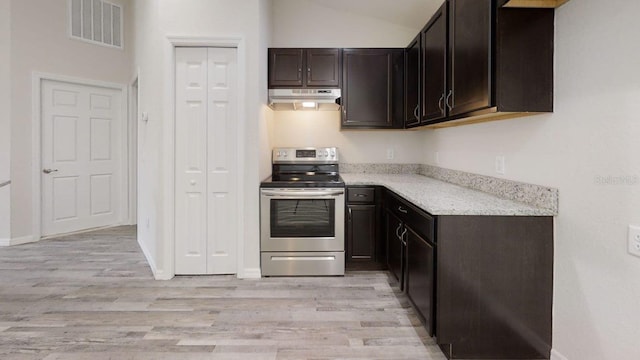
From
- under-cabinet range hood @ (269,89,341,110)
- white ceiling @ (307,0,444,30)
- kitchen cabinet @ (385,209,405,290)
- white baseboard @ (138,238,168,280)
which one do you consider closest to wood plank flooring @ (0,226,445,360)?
white baseboard @ (138,238,168,280)

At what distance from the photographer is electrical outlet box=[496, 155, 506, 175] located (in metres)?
2.56

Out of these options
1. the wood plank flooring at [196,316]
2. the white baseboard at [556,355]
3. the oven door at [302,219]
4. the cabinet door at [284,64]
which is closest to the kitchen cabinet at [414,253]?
the wood plank flooring at [196,316]

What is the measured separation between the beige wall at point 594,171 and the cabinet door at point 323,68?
220cm

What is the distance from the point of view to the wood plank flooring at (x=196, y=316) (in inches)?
90.9

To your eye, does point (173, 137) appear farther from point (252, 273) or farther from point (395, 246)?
point (395, 246)

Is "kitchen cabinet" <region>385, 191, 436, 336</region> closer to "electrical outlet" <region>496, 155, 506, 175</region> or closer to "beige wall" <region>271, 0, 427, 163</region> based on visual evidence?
"electrical outlet" <region>496, 155, 506, 175</region>

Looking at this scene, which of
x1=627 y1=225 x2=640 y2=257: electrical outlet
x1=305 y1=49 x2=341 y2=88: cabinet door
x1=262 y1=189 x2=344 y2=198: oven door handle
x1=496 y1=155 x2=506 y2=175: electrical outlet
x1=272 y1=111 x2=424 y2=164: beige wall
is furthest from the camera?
x1=272 y1=111 x2=424 y2=164: beige wall

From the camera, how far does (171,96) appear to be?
3.45m

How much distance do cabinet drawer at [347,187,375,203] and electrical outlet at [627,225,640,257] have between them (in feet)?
7.18

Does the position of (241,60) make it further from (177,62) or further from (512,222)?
(512,222)

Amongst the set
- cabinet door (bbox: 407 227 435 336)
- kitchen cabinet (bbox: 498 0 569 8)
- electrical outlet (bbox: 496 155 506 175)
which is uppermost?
kitchen cabinet (bbox: 498 0 569 8)

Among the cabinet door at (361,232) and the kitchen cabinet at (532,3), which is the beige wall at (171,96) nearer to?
the cabinet door at (361,232)

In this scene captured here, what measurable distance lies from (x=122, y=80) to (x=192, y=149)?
3.03m

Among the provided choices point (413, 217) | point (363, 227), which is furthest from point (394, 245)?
point (413, 217)
